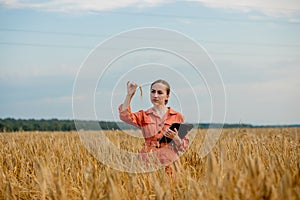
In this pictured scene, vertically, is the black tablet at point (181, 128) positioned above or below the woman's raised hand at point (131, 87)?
below

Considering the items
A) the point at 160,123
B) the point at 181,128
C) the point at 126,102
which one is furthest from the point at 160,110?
the point at 126,102

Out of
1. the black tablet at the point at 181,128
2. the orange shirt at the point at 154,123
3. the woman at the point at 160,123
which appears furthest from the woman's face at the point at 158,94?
the black tablet at the point at 181,128

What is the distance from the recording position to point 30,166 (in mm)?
5965

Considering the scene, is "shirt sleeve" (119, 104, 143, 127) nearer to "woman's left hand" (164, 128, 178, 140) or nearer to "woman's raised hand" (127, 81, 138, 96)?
"woman's raised hand" (127, 81, 138, 96)

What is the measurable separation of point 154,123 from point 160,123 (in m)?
0.06

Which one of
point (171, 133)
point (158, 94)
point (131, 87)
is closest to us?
point (131, 87)

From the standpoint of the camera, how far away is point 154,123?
5.02m

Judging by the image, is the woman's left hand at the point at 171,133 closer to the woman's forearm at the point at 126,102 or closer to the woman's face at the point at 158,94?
the woman's face at the point at 158,94

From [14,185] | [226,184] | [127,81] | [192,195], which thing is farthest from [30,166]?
[226,184]

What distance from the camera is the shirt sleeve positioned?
15.7 ft

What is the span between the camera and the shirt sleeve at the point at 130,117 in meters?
4.79

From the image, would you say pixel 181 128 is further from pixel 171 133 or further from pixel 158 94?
pixel 158 94

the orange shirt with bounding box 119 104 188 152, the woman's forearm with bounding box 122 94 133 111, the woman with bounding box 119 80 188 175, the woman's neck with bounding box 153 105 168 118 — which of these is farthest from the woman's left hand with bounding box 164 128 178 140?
the woman's forearm with bounding box 122 94 133 111

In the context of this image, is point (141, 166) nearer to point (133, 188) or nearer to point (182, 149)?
point (182, 149)
